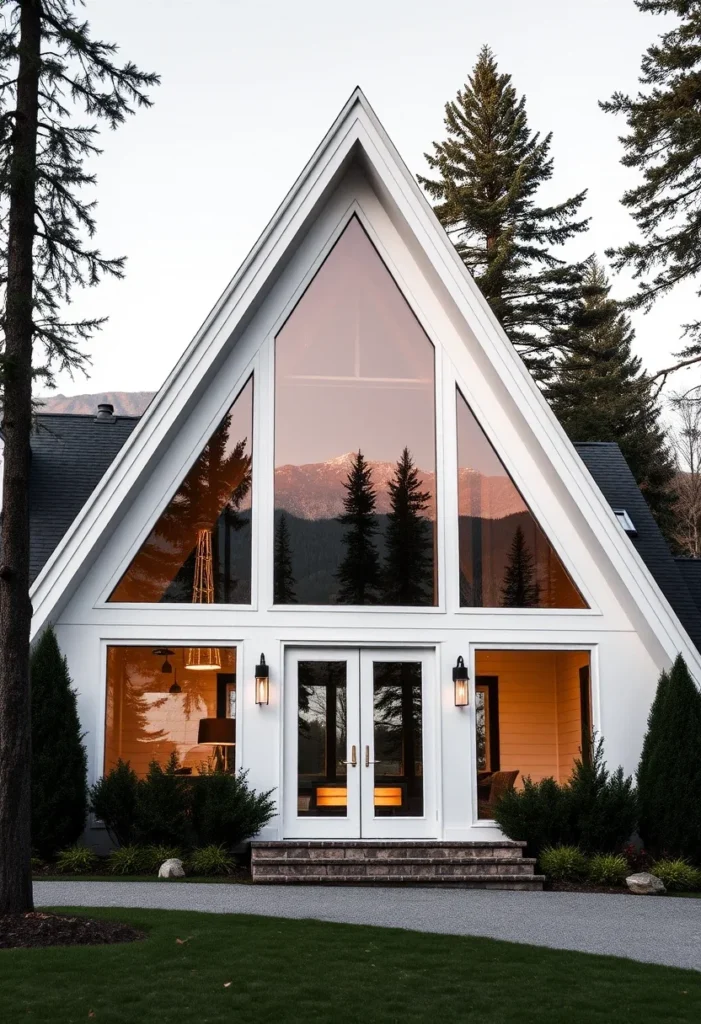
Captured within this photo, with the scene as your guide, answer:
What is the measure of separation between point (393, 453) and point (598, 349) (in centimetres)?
2373

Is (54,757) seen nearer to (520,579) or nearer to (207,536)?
(207,536)

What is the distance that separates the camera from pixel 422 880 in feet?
38.0

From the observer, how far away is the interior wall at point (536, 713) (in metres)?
15.0

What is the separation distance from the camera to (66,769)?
12062 mm

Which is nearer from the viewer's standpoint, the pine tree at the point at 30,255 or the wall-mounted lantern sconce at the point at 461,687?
the pine tree at the point at 30,255

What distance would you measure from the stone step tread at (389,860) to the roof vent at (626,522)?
528 cm

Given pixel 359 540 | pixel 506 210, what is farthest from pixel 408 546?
pixel 506 210

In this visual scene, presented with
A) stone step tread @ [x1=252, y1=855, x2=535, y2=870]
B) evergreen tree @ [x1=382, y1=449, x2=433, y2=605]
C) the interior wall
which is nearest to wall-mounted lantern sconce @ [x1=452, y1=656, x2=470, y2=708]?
evergreen tree @ [x1=382, y1=449, x2=433, y2=605]

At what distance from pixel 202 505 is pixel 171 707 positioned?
246 centimetres

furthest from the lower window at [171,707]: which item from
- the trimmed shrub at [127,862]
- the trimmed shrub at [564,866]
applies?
the trimmed shrub at [564,866]

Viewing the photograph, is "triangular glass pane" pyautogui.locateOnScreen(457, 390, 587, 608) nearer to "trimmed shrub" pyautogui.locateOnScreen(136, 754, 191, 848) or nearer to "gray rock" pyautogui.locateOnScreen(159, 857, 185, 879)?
"trimmed shrub" pyautogui.locateOnScreen(136, 754, 191, 848)

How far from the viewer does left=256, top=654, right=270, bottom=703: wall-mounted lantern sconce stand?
12945 millimetres

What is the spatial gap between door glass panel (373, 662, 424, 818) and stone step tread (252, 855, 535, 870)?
1.28 meters

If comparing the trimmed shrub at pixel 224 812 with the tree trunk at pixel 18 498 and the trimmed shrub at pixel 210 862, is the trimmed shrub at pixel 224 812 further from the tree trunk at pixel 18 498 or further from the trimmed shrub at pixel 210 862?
the tree trunk at pixel 18 498
